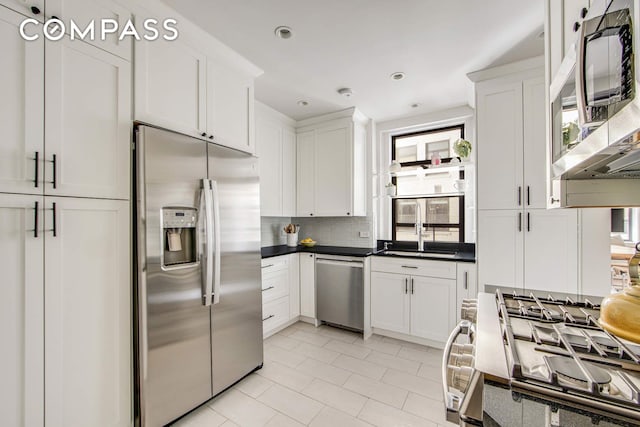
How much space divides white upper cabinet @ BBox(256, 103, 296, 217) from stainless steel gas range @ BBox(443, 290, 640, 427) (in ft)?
8.56

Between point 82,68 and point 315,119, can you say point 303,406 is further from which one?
point 315,119

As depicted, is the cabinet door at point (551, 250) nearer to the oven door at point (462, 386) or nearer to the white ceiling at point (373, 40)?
the white ceiling at point (373, 40)

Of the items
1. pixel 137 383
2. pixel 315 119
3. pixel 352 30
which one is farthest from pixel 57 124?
pixel 315 119

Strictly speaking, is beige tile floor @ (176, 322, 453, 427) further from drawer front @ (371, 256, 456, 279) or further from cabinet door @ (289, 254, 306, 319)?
drawer front @ (371, 256, 456, 279)

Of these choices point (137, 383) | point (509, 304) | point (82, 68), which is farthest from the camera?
point (137, 383)

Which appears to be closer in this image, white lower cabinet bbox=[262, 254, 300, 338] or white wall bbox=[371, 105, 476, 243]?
white lower cabinet bbox=[262, 254, 300, 338]

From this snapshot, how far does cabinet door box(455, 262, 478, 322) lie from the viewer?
98.0 inches

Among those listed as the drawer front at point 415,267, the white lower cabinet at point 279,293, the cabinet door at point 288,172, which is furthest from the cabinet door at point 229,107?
the drawer front at point 415,267

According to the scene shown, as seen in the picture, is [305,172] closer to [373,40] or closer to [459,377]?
[373,40]

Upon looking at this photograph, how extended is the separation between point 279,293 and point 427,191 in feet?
7.50

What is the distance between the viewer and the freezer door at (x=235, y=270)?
191 centimetres

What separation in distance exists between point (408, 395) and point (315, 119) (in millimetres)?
3145

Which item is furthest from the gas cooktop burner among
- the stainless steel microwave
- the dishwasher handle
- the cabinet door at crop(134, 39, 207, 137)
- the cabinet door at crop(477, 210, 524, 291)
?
the dishwasher handle

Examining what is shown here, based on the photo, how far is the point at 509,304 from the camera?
1209mm
